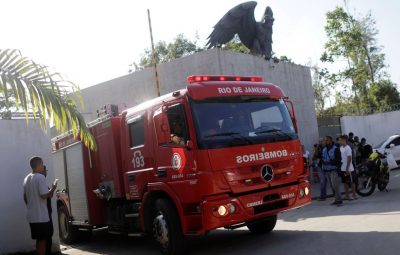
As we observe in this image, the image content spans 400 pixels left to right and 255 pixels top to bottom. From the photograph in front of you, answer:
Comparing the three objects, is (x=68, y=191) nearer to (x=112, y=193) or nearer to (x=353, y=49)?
(x=112, y=193)

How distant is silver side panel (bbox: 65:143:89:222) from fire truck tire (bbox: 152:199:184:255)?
276 cm

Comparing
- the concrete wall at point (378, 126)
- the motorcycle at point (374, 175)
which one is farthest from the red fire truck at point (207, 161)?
the concrete wall at point (378, 126)

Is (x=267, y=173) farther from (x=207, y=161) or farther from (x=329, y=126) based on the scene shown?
(x=329, y=126)

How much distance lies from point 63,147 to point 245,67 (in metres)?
8.52

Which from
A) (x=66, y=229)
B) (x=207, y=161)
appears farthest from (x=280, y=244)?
(x=66, y=229)

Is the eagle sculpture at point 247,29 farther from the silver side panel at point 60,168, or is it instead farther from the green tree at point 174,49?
the green tree at point 174,49

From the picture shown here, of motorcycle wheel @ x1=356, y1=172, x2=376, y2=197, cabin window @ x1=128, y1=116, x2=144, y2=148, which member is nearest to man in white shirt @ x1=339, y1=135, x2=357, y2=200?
motorcycle wheel @ x1=356, y1=172, x2=376, y2=197

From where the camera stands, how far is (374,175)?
1311 cm

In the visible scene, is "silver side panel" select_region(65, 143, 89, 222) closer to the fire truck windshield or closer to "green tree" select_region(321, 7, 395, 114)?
the fire truck windshield

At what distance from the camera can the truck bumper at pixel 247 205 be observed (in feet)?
21.8

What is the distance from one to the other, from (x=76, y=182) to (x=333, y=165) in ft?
20.4

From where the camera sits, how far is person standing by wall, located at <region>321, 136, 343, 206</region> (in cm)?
1170

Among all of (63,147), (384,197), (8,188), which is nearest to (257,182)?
(8,188)

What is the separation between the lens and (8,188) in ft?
28.8
